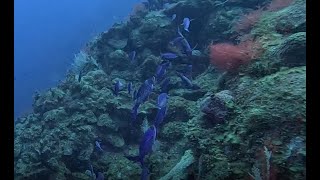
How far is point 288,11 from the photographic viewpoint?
576 cm

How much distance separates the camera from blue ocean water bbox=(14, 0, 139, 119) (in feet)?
103

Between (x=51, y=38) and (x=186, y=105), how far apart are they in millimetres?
43682

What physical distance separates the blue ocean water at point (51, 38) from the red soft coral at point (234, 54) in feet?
52.4

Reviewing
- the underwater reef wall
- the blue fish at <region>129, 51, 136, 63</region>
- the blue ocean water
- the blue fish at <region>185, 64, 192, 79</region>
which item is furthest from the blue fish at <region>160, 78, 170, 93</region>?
the blue ocean water

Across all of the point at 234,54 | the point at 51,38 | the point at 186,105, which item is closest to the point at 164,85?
the point at 186,105

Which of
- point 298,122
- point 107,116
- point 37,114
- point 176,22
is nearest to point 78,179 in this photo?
point 107,116

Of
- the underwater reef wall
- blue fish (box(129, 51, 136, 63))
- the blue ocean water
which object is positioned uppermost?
the blue ocean water

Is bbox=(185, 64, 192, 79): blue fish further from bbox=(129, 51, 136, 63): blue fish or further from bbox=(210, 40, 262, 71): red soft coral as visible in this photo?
bbox=(210, 40, 262, 71): red soft coral

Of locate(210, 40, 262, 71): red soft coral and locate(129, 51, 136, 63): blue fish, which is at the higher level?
locate(129, 51, 136, 63): blue fish

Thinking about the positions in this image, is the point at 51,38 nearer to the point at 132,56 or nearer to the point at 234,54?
the point at 132,56

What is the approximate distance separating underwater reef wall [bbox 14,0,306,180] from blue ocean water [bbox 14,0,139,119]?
11904mm

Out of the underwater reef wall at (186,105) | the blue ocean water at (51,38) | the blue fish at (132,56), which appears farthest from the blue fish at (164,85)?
the blue ocean water at (51,38)

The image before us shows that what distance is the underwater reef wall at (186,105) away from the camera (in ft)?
12.3

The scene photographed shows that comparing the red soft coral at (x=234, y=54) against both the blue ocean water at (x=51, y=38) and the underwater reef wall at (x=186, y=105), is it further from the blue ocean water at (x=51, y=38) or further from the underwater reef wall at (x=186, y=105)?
the blue ocean water at (x=51, y=38)
